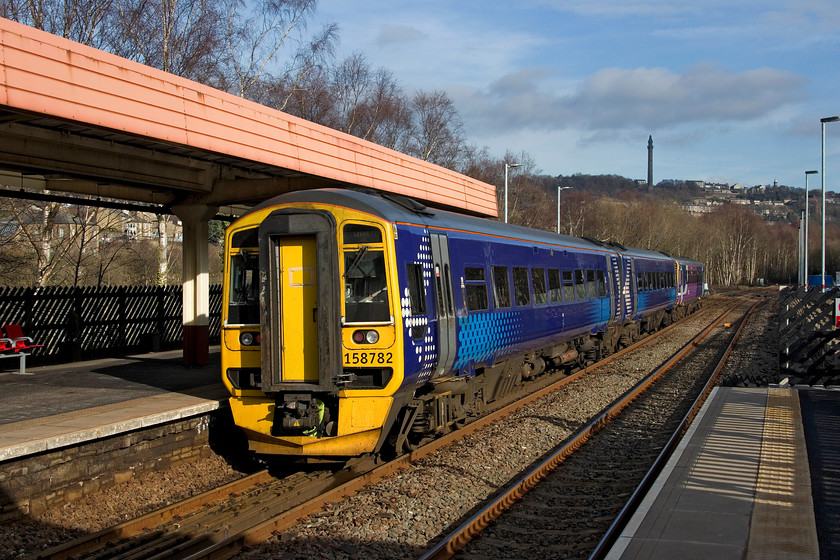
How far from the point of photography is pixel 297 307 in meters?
7.86

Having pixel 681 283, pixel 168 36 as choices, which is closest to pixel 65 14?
pixel 168 36

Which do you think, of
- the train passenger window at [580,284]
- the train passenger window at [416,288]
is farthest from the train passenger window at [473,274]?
the train passenger window at [580,284]

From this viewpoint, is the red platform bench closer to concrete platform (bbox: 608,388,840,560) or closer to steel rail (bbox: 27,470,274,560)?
steel rail (bbox: 27,470,274,560)

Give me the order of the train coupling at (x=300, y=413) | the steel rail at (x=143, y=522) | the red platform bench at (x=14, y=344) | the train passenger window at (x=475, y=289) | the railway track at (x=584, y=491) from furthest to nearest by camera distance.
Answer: the red platform bench at (x=14, y=344), the train passenger window at (x=475, y=289), the train coupling at (x=300, y=413), the railway track at (x=584, y=491), the steel rail at (x=143, y=522)

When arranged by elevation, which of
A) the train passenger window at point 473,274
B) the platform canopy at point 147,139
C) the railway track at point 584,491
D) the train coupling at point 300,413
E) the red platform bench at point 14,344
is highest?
the platform canopy at point 147,139

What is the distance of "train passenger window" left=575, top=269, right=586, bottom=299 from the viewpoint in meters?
15.3

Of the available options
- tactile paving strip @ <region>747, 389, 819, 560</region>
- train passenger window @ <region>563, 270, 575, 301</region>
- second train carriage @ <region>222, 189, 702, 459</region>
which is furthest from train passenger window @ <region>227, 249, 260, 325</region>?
train passenger window @ <region>563, 270, 575, 301</region>

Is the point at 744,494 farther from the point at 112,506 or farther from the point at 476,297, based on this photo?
the point at 112,506

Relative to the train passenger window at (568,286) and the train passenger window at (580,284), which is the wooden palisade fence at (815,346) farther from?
the train passenger window at (568,286)

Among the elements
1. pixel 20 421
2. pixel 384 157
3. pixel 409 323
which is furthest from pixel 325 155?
pixel 20 421

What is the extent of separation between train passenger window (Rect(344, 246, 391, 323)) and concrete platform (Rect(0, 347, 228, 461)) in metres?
2.45

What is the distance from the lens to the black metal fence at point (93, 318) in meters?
13.4

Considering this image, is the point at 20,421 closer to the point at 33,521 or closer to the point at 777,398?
the point at 33,521

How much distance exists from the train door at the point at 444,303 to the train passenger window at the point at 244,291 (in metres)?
2.04
